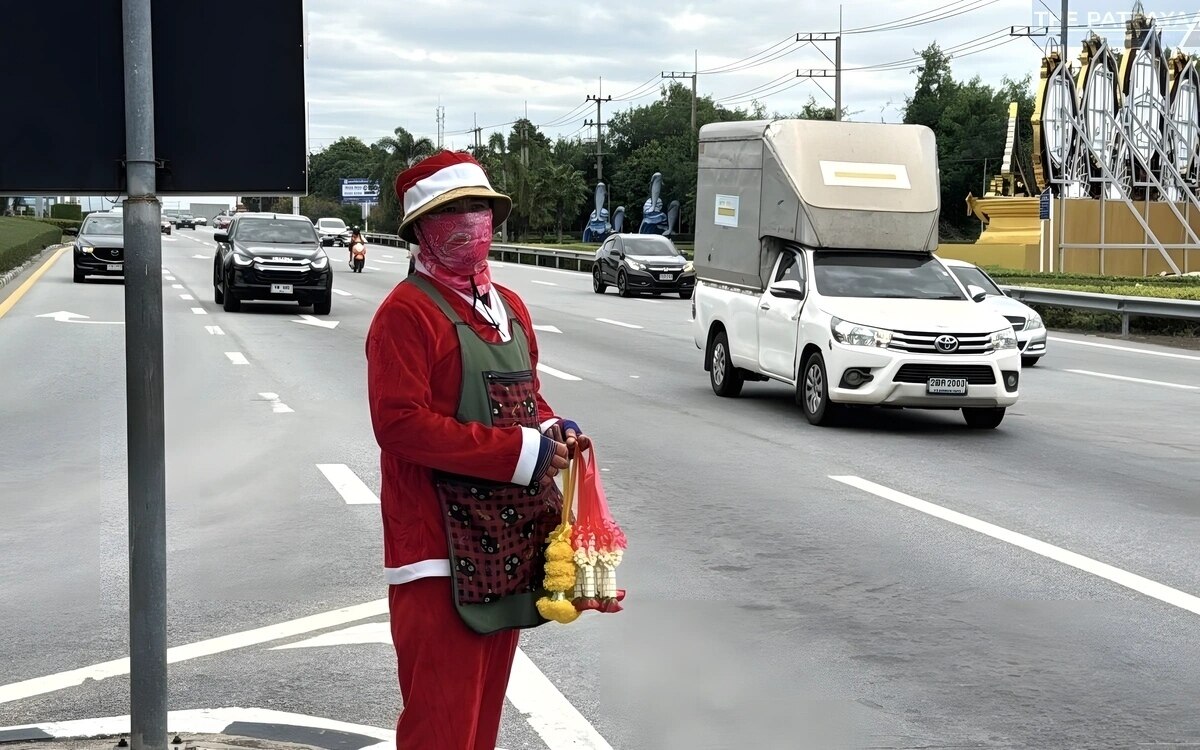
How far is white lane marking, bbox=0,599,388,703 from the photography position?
562cm

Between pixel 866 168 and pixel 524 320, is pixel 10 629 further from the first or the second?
pixel 866 168

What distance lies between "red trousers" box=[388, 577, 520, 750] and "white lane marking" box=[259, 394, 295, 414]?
34.9ft

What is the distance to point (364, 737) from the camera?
4.98 metres

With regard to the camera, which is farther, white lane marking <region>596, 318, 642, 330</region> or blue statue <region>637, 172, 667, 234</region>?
blue statue <region>637, 172, 667, 234</region>

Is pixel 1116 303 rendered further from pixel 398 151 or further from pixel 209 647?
pixel 398 151

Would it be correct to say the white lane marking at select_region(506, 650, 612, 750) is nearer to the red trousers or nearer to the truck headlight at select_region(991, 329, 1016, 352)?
the red trousers

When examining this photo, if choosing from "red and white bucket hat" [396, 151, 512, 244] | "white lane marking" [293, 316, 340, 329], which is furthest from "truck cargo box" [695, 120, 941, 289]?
"red and white bucket hat" [396, 151, 512, 244]

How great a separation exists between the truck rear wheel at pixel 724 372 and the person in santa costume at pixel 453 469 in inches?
480

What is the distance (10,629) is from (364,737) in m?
2.31

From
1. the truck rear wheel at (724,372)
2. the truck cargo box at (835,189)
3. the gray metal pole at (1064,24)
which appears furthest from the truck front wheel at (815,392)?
the gray metal pole at (1064,24)

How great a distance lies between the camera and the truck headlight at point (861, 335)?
521 inches

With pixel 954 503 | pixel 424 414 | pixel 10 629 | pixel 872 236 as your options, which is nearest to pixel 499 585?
pixel 424 414

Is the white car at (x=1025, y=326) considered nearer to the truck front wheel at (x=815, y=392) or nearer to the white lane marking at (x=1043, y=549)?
the truck front wheel at (x=815, y=392)

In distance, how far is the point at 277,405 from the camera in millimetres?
14414
